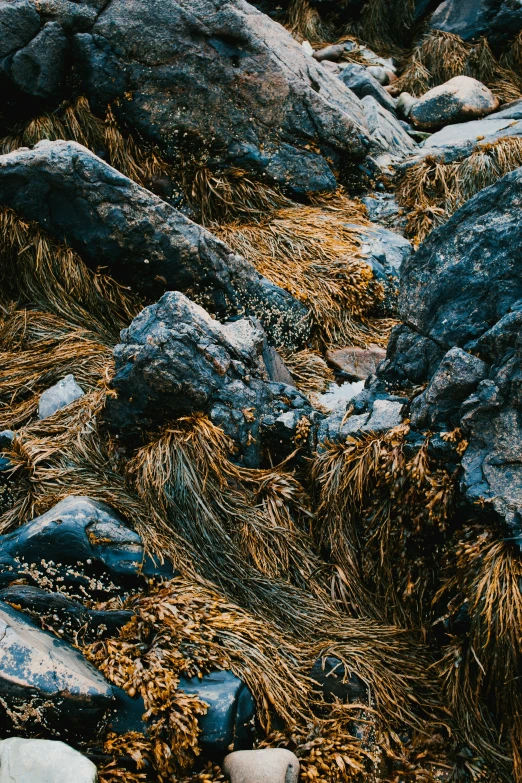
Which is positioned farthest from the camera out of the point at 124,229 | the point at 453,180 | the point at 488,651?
the point at 453,180

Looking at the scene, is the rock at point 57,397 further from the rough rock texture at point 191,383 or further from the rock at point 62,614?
the rock at point 62,614

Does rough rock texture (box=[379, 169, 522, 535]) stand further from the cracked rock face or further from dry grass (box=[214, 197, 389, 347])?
the cracked rock face

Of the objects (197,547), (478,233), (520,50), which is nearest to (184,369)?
(197,547)

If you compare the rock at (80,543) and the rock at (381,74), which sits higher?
the rock at (381,74)

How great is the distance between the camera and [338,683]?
2742 millimetres

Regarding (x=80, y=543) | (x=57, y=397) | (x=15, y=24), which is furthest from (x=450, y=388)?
(x=15, y=24)

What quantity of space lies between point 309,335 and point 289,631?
7.92 ft

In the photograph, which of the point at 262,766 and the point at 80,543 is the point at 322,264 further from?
the point at 262,766

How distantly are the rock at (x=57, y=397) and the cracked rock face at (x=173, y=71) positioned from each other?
2.40m

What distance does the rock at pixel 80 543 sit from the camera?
2.92 meters

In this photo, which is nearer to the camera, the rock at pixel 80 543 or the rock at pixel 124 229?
the rock at pixel 80 543

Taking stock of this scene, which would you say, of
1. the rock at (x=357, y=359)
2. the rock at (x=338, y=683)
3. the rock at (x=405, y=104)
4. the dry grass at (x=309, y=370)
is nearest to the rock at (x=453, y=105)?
the rock at (x=405, y=104)

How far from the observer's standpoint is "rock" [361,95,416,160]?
6285 mm

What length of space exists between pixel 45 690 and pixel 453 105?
6.85 metres
